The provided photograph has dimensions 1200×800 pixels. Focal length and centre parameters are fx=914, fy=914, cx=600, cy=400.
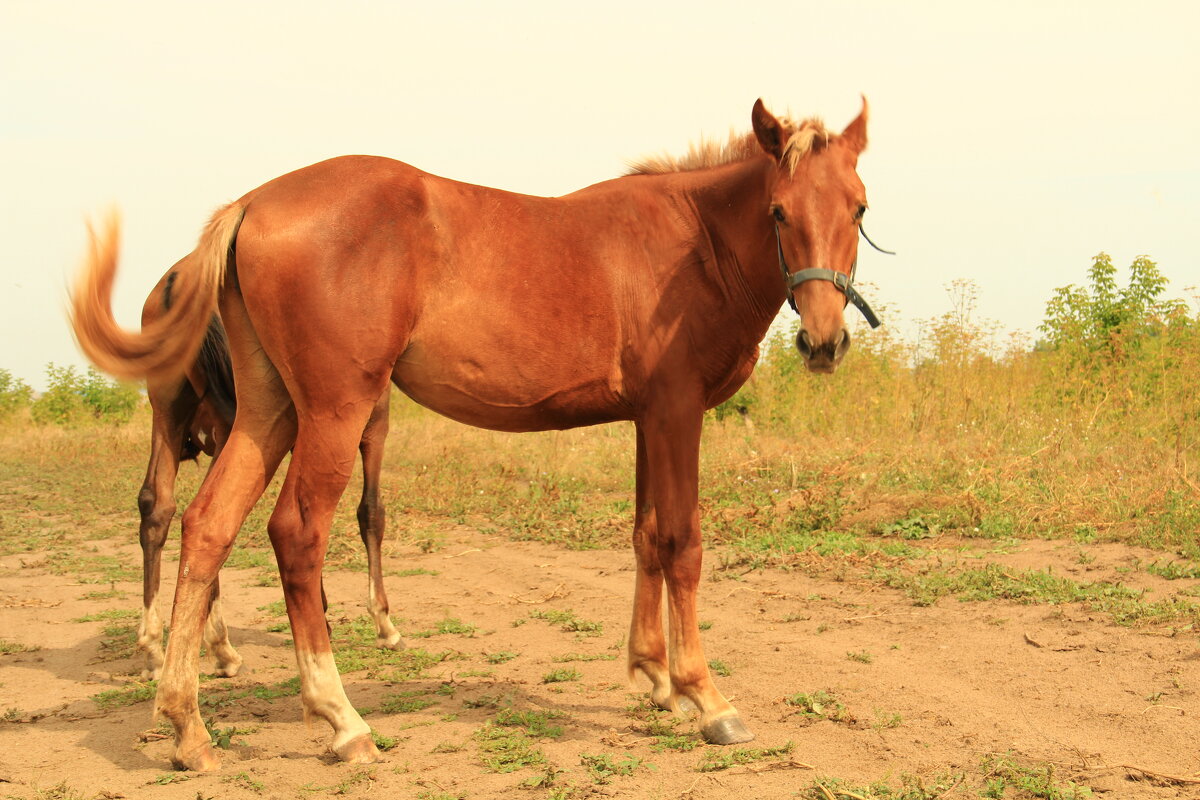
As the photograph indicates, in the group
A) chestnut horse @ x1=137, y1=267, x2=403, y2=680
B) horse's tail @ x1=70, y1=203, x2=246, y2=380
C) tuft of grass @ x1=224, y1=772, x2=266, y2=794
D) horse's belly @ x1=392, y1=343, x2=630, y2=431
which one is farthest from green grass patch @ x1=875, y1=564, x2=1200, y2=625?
horse's tail @ x1=70, y1=203, x2=246, y2=380

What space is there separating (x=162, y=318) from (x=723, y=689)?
2942 millimetres

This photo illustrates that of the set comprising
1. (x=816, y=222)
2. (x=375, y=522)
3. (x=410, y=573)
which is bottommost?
(x=410, y=573)

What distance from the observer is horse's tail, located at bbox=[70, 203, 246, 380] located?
3545 mm

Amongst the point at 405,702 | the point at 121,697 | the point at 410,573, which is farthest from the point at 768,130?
the point at 410,573

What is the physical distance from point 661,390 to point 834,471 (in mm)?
4405

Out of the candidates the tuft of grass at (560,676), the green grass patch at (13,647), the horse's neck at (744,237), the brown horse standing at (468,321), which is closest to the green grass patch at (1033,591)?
the tuft of grass at (560,676)

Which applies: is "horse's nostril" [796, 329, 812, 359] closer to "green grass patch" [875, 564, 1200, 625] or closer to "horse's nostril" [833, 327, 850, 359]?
"horse's nostril" [833, 327, 850, 359]

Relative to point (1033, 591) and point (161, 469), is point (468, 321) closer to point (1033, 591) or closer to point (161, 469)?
point (161, 469)

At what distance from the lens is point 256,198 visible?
357 centimetres

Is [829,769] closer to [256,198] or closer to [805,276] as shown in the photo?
[805,276]

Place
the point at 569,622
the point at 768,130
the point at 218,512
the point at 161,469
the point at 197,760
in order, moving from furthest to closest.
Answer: the point at 569,622
the point at 161,469
the point at 768,130
the point at 218,512
the point at 197,760

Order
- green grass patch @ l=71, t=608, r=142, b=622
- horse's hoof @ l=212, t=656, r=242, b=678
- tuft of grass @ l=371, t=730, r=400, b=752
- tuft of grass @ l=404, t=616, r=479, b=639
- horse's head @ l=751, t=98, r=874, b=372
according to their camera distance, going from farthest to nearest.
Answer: green grass patch @ l=71, t=608, r=142, b=622
tuft of grass @ l=404, t=616, r=479, b=639
horse's hoof @ l=212, t=656, r=242, b=678
tuft of grass @ l=371, t=730, r=400, b=752
horse's head @ l=751, t=98, r=874, b=372

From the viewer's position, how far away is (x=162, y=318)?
12.0ft

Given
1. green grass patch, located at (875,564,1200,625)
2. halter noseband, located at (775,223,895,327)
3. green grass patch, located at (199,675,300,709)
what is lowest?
green grass patch, located at (199,675,300,709)
